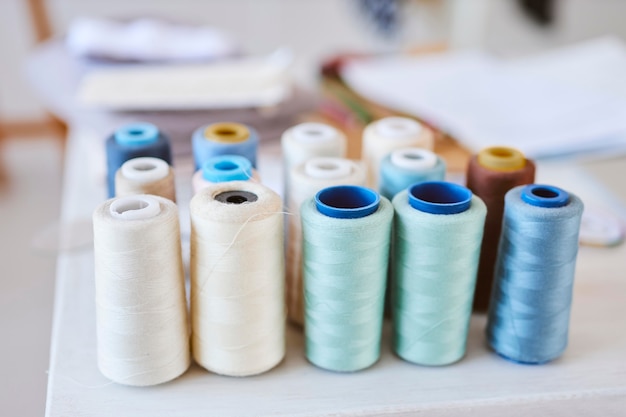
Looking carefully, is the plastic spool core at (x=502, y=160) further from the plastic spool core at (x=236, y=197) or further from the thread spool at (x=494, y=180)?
the plastic spool core at (x=236, y=197)

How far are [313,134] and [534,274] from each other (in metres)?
0.26

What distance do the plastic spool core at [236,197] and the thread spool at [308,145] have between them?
12 cm

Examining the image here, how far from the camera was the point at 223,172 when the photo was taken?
0.61 metres

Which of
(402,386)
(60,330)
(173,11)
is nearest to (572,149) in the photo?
(402,386)

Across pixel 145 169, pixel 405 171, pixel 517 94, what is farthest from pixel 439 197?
pixel 517 94

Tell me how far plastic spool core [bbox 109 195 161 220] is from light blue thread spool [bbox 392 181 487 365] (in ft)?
0.60

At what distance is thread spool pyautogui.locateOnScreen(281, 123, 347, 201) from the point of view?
27.2 inches

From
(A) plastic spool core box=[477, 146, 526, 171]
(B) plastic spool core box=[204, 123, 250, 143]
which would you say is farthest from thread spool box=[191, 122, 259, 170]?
(A) plastic spool core box=[477, 146, 526, 171]

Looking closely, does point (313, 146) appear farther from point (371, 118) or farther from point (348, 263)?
point (371, 118)

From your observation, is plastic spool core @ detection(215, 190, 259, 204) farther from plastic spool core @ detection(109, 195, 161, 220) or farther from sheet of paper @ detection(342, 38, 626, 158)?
sheet of paper @ detection(342, 38, 626, 158)

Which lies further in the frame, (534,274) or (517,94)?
(517,94)

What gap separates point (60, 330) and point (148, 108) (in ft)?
1.35

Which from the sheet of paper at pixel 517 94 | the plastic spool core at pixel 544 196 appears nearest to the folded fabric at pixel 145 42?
the sheet of paper at pixel 517 94

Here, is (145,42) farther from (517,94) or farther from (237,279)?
(237,279)
